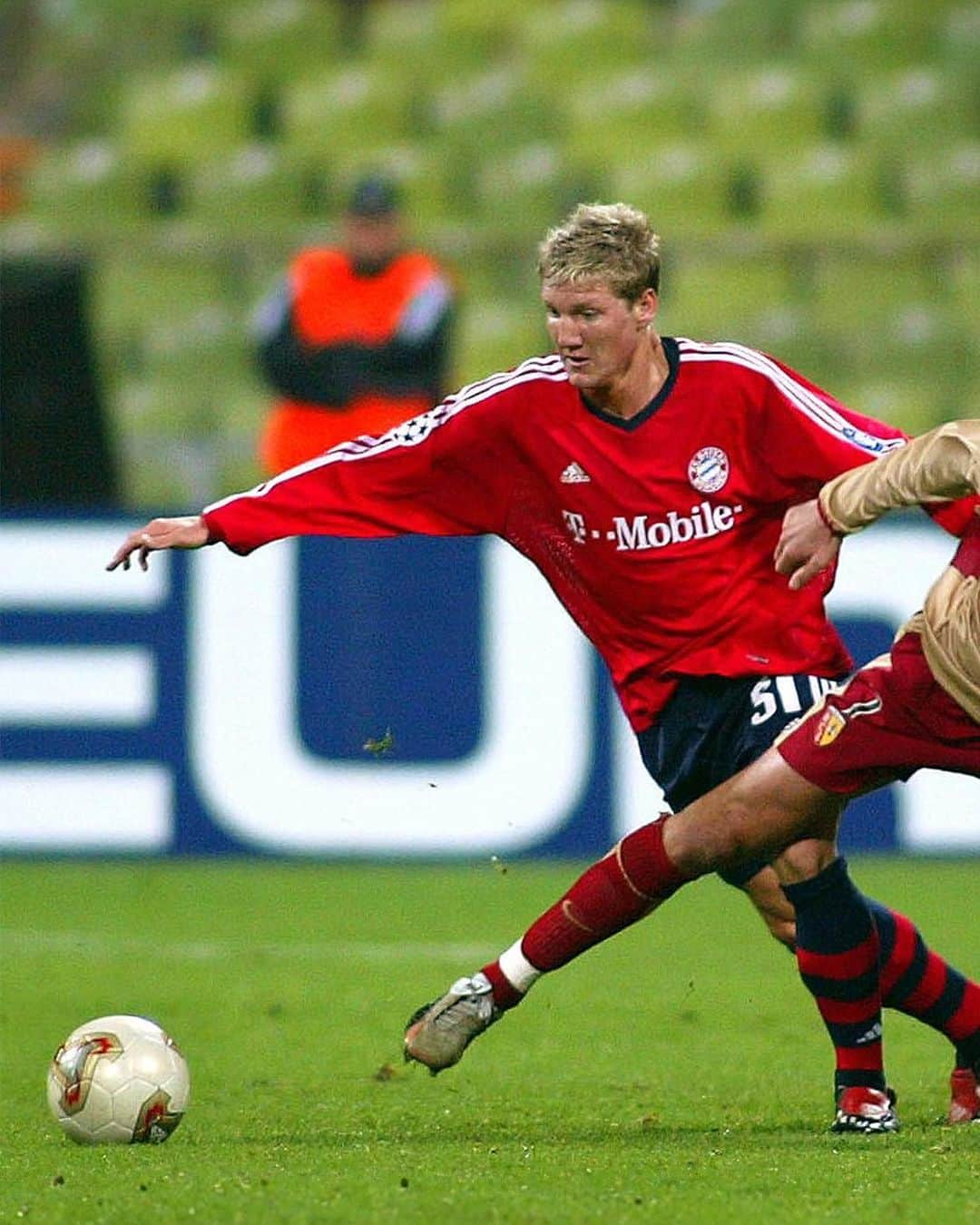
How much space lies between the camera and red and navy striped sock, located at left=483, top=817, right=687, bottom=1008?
4742 millimetres

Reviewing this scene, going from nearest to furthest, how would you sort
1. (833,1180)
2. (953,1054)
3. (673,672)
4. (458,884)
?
(833,1180) < (673,672) < (953,1054) < (458,884)

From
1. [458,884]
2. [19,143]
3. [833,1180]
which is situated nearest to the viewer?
[833,1180]

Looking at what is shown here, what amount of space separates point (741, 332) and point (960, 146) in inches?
108

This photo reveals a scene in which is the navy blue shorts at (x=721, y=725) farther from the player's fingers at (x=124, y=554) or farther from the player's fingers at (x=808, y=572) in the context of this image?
the player's fingers at (x=124, y=554)

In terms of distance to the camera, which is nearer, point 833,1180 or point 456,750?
point 833,1180

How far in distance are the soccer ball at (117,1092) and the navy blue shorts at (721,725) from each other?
3.82 feet

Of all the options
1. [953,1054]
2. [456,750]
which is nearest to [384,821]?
[456,750]

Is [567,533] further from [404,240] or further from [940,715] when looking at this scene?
[404,240]

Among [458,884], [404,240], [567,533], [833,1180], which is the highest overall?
[404,240]

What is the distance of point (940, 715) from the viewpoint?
4.48 metres

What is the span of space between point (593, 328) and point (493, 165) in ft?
24.4

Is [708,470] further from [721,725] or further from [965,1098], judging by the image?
[965,1098]

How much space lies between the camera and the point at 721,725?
16.3ft

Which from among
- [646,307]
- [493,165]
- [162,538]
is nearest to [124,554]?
[162,538]
